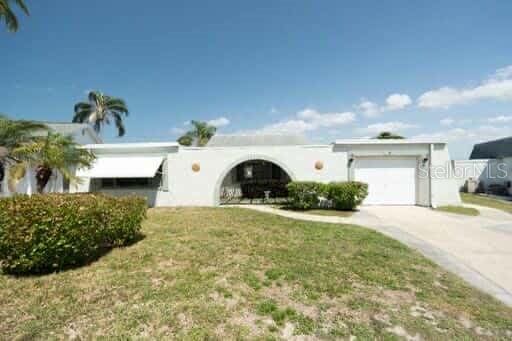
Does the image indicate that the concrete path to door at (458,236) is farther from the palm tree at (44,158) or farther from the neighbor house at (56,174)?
the neighbor house at (56,174)

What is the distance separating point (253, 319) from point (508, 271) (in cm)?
773

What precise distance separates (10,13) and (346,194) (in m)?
24.0

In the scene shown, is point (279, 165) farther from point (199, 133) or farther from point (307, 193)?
point (199, 133)

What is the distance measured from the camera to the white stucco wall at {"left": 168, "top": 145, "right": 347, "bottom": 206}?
58.6 feet

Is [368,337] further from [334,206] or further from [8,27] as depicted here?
[8,27]

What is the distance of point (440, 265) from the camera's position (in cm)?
709

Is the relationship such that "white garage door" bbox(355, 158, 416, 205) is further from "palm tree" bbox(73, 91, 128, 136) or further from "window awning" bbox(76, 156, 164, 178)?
"palm tree" bbox(73, 91, 128, 136)

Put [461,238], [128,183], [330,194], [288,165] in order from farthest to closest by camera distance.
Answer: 1. [128,183]
2. [288,165]
3. [330,194]
4. [461,238]

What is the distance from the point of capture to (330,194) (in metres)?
16.1

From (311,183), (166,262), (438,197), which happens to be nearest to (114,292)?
(166,262)

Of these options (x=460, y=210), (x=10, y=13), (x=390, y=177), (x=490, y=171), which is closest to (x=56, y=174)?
(x=10, y=13)

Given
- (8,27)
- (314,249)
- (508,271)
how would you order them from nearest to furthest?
1. (508,271)
2. (314,249)
3. (8,27)

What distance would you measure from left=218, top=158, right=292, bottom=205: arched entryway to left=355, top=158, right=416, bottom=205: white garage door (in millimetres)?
6619

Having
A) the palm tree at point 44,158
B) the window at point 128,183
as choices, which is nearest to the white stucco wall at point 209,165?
the window at point 128,183
